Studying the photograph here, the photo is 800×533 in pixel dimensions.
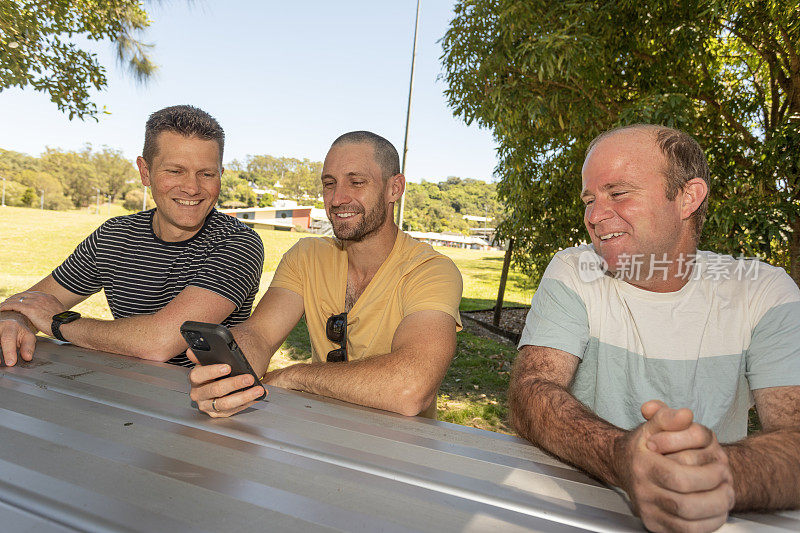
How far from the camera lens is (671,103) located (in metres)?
3.83

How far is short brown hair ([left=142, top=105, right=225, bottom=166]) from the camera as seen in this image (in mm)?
2441

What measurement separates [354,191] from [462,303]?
471 inches

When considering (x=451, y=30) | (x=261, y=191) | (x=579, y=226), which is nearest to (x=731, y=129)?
(x=579, y=226)

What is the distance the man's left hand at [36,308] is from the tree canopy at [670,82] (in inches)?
143

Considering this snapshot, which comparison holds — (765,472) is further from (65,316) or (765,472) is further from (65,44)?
(65,44)

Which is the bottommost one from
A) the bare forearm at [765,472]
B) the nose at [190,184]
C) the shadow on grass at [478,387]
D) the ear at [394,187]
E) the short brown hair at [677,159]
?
the shadow on grass at [478,387]

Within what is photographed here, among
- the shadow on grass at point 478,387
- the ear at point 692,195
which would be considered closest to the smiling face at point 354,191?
the ear at point 692,195

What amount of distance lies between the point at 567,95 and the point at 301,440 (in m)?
4.48

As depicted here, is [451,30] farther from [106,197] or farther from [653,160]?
[106,197]

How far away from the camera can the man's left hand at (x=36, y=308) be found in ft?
6.67

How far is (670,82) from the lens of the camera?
502 cm

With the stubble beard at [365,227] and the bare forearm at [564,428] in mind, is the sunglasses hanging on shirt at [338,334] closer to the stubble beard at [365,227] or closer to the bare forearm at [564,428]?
the stubble beard at [365,227]

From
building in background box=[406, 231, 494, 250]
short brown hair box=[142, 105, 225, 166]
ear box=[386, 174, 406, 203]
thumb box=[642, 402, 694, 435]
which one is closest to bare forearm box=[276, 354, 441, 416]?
thumb box=[642, 402, 694, 435]

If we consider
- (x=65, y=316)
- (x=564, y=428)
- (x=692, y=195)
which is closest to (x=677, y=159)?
(x=692, y=195)
